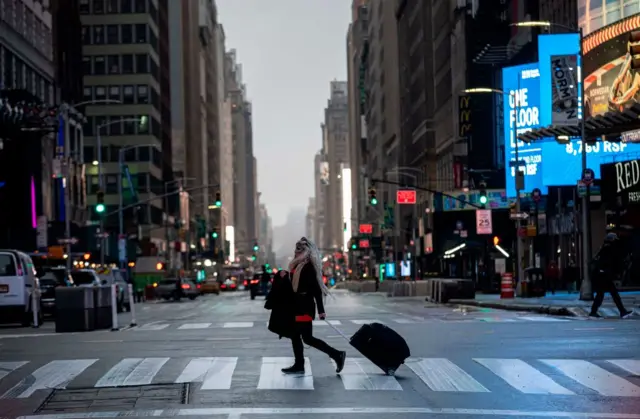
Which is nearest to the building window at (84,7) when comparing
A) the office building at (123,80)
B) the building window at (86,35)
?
the office building at (123,80)

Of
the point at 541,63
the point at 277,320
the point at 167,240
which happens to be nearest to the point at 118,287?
the point at 541,63

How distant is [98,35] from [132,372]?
11429 centimetres

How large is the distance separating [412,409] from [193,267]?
15933 cm

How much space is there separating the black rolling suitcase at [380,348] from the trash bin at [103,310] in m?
16.3

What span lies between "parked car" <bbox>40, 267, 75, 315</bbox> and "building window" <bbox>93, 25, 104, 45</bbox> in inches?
3382

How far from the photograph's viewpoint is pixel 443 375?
1636 cm

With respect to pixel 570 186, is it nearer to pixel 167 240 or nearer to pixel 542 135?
pixel 542 135

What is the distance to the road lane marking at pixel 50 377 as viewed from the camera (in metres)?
15.4

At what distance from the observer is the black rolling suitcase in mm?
16172

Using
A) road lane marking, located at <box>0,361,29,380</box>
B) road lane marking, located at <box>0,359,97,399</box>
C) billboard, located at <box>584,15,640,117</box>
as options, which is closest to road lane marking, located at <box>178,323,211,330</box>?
road lane marking, located at <box>0,361,29,380</box>

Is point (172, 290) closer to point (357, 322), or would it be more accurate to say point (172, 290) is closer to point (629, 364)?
point (357, 322)

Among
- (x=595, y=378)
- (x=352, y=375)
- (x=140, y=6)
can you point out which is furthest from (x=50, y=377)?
(x=140, y=6)

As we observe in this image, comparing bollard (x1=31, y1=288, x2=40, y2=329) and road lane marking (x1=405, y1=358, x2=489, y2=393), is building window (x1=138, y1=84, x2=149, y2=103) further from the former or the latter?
road lane marking (x1=405, y1=358, x2=489, y2=393)

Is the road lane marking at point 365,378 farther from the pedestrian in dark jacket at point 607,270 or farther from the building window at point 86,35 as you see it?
the building window at point 86,35
